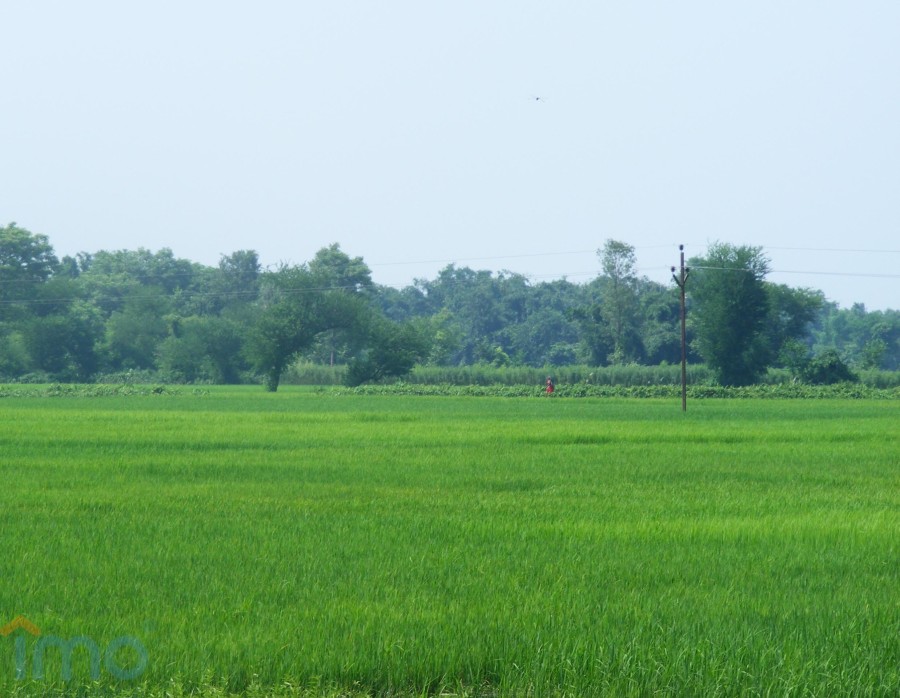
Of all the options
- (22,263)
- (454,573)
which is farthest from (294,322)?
(454,573)

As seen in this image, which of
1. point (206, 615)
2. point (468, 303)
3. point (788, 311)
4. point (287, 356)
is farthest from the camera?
point (468, 303)

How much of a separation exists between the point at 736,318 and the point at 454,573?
59294mm

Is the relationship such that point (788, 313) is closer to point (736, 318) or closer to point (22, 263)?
point (736, 318)

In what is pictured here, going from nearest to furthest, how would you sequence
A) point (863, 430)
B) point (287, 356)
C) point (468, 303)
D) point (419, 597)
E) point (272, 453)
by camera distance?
point (419, 597) → point (272, 453) → point (863, 430) → point (287, 356) → point (468, 303)

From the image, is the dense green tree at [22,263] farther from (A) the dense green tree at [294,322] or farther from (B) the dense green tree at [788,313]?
(B) the dense green tree at [788,313]

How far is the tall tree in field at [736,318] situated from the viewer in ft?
214

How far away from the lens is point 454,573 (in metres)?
8.66

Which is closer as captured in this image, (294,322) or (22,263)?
(294,322)

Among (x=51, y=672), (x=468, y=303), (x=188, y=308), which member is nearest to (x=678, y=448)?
(x=51, y=672)

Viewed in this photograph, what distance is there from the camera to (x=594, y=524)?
11.4 meters

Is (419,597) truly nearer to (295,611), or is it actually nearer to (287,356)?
(295,611)

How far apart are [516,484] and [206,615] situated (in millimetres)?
8892

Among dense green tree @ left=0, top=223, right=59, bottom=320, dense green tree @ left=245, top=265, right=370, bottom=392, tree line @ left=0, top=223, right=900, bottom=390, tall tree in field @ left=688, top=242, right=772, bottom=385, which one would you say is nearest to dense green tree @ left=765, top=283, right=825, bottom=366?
tree line @ left=0, top=223, right=900, bottom=390

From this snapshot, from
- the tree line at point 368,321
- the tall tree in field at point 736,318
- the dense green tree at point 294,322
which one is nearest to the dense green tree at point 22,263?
the tree line at point 368,321
